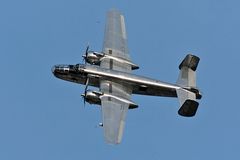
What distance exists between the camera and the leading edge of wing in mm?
61625

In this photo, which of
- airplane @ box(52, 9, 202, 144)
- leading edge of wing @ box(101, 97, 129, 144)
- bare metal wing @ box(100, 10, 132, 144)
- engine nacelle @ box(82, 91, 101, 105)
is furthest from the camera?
engine nacelle @ box(82, 91, 101, 105)

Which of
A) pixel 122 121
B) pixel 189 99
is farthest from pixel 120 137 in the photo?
pixel 189 99

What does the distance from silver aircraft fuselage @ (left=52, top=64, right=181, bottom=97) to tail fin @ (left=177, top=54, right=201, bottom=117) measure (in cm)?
76

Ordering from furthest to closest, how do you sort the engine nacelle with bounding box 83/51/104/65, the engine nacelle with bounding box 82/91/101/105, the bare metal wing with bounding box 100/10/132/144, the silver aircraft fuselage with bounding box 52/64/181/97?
the engine nacelle with bounding box 83/51/104/65, the silver aircraft fuselage with bounding box 52/64/181/97, the engine nacelle with bounding box 82/91/101/105, the bare metal wing with bounding box 100/10/132/144

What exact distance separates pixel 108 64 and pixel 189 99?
28.5 ft

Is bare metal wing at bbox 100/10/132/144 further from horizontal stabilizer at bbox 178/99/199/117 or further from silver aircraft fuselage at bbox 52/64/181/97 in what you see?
horizontal stabilizer at bbox 178/99/199/117

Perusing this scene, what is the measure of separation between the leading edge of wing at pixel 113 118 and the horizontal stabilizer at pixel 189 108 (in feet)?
15.8

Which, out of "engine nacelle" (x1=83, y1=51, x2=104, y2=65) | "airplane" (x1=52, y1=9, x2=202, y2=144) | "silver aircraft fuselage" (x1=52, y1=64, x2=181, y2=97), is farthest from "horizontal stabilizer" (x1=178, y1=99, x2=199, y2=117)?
"engine nacelle" (x1=83, y1=51, x2=104, y2=65)

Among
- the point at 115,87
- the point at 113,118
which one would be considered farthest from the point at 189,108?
the point at 115,87

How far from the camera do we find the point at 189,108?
64.6 meters

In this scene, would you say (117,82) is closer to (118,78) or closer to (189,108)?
(118,78)

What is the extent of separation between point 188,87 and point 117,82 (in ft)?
20.8

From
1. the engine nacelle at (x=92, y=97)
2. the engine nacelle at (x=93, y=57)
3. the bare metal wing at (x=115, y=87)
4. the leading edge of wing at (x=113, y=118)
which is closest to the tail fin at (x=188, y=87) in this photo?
the bare metal wing at (x=115, y=87)

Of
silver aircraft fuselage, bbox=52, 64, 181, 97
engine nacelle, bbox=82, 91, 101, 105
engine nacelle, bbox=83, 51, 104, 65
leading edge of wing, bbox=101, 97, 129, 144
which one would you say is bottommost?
leading edge of wing, bbox=101, 97, 129, 144
